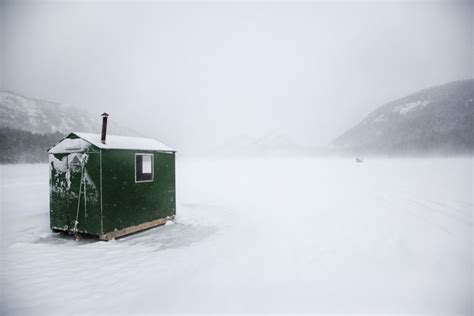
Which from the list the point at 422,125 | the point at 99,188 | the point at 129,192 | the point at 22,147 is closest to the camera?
the point at 99,188

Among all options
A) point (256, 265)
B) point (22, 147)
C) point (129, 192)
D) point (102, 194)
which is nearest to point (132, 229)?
point (129, 192)

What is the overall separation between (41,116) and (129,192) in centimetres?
16538

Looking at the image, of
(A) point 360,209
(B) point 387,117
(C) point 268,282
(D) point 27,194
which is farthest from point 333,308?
(B) point 387,117

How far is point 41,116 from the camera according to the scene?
133125 millimetres

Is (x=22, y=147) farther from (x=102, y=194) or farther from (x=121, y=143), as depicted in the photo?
(x=102, y=194)

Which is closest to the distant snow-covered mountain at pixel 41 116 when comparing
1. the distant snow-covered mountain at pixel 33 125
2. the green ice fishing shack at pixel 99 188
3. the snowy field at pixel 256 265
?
the distant snow-covered mountain at pixel 33 125

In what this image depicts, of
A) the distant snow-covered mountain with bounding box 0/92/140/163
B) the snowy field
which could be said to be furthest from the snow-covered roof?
the distant snow-covered mountain with bounding box 0/92/140/163

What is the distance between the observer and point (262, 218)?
35.9 feet

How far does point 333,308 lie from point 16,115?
16317 centimetres

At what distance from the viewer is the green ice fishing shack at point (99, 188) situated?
25.3ft

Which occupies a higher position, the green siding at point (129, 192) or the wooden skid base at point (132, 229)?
the green siding at point (129, 192)

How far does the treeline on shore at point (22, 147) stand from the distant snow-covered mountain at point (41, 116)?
71.3 m

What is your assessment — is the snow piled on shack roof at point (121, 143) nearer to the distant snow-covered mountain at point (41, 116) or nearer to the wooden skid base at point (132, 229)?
the wooden skid base at point (132, 229)

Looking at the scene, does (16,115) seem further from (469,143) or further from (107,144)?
(469,143)
